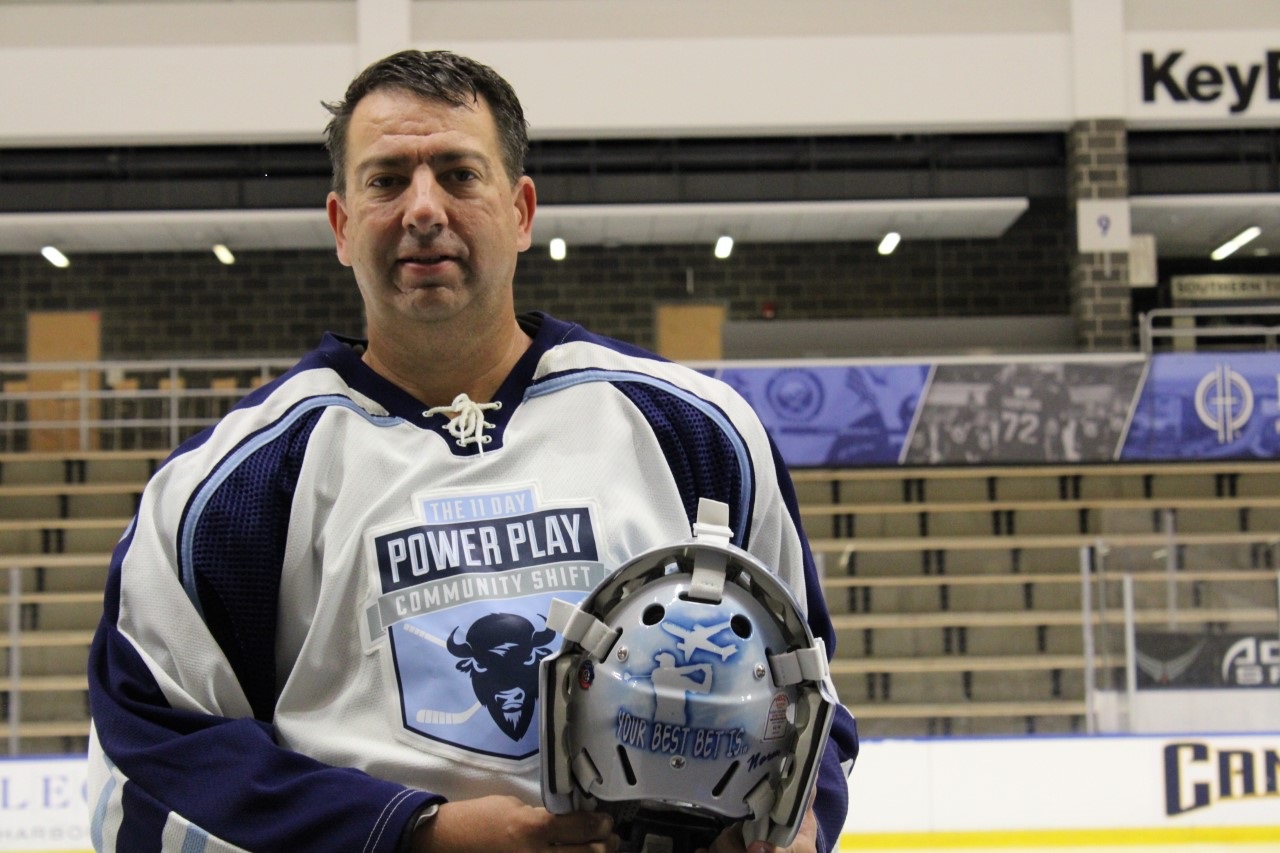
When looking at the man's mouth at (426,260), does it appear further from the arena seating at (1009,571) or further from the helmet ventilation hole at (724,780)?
the arena seating at (1009,571)

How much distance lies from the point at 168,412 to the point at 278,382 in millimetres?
10123

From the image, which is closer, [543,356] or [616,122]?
[543,356]

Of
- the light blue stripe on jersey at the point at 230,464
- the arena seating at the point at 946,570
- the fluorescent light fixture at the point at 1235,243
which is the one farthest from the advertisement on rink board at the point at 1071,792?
the fluorescent light fixture at the point at 1235,243

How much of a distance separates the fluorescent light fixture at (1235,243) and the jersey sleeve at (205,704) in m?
12.1

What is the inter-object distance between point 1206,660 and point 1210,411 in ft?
13.9

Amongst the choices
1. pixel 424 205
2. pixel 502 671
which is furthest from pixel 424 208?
pixel 502 671

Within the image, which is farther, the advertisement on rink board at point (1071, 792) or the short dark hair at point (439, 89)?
the advertisement on rink board at point (1071, 792)

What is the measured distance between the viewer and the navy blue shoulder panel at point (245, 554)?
1121 mm

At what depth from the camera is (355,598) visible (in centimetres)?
114

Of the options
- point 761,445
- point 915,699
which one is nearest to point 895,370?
point 915,699

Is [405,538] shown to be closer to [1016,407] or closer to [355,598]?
[355,598]

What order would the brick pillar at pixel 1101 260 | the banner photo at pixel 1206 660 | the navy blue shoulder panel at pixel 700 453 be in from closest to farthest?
1. the navy blue shoulder panel at pixel 700 453
2. the banner photo at pixel 1206 660
3. the brick pillar at pixel 1101 260

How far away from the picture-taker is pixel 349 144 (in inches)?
47.4

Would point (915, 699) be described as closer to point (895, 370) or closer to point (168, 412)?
point (895, 370)
